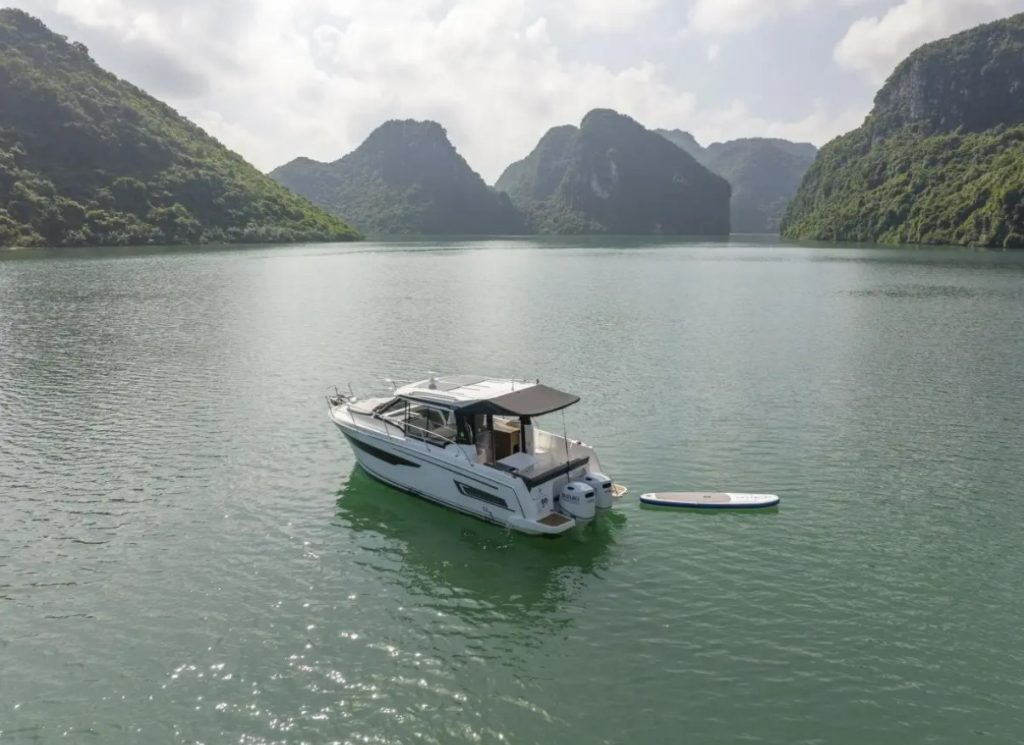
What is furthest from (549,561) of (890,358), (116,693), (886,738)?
(890,358)

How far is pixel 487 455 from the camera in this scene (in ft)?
70.8

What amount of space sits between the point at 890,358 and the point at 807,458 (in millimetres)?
20903

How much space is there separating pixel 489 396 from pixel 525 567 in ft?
18.0

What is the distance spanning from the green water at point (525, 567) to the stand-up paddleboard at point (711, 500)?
1.72ft

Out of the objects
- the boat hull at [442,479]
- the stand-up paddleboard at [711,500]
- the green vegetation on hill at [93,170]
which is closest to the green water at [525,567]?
the stand-up paddleboard at [711,500]

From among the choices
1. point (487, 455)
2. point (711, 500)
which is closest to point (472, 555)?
point (487, 455)

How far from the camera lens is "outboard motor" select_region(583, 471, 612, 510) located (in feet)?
68.6

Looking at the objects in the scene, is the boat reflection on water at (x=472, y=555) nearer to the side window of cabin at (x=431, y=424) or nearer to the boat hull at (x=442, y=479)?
the boat hull at (x=442, y=479)

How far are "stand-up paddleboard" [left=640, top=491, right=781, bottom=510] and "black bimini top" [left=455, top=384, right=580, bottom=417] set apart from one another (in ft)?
13.4

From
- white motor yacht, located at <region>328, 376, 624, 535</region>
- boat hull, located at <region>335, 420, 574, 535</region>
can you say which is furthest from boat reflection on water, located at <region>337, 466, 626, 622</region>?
white motor yacht, located at <region>328, 376, 624, 535</region>

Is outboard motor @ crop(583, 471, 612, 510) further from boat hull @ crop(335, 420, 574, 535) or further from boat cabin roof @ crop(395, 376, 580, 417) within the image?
boat cabin roof @ crop(395, 376, 580, 417)

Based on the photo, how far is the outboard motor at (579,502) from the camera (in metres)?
20.3

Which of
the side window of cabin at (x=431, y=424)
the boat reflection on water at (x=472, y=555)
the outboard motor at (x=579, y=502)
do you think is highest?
the side window of cabin at (x=431, y=424)

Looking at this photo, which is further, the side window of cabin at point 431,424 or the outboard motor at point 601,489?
the side window of cabin at point 431,424
